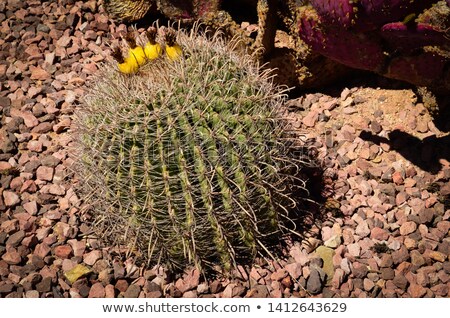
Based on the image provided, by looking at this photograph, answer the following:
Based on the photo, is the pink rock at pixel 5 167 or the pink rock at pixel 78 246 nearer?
the pink rock at pixel 78 246

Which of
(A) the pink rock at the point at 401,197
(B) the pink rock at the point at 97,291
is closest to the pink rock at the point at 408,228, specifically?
(A) the pink rock at the point at 401,197

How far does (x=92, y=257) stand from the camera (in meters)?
2.78

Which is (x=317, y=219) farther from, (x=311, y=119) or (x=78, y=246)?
(x=78, y=246)

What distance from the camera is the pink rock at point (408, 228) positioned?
2.82 m

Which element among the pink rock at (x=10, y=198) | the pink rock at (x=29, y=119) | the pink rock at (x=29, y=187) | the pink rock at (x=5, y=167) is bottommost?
the pink rock at (x=10, y=198)

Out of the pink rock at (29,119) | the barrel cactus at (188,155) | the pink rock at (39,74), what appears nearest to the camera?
the barrel cactus at (188,155)

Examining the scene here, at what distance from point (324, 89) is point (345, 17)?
2.84 ft

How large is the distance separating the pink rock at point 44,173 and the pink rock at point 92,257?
0.53m

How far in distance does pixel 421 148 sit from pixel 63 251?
6.00ft

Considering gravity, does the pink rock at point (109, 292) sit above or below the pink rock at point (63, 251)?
below

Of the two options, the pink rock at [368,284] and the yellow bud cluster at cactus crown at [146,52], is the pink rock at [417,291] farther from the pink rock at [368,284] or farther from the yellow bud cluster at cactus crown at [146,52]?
the yellow bud cluster at cactus crown at [146,52]

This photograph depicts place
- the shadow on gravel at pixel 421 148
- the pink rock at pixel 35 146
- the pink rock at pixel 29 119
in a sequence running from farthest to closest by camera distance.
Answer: the pink rock at pixel 29 119, the pink rock at pixel 35 146, the shadow on gravel at pixel 421 148

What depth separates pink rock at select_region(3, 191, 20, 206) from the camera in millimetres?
2990

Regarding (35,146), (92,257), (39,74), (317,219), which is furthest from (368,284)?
(39,74)
